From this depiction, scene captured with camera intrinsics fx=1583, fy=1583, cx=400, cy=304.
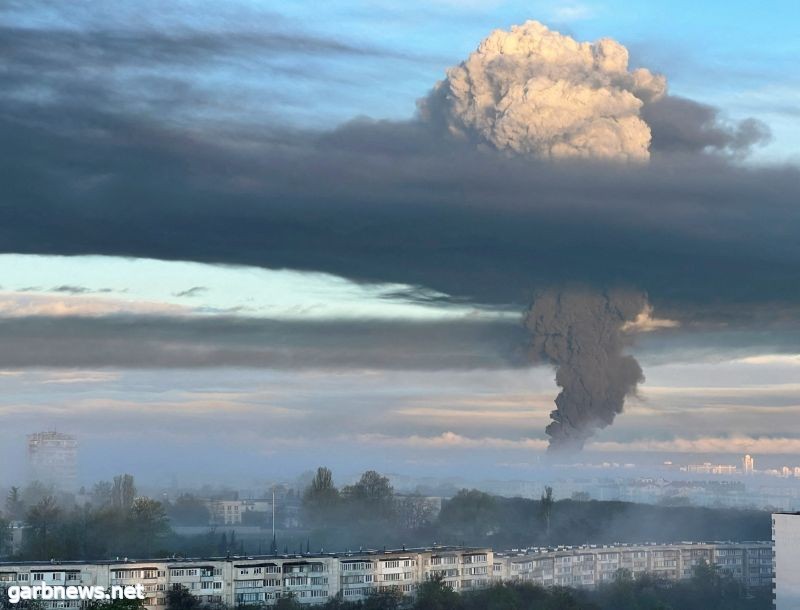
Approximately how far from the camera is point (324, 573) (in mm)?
65688

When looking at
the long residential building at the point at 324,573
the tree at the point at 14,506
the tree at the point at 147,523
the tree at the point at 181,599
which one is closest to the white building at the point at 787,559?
the long residential building at the point at 324,573

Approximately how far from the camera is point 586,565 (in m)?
80.0

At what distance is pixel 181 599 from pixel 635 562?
29.4 m

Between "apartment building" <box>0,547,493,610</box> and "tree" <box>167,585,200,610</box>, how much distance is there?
0.28 metres

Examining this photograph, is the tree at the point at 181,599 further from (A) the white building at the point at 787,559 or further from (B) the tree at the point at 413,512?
(B) the tree at the point at 413,512

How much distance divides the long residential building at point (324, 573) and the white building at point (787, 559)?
13.1m

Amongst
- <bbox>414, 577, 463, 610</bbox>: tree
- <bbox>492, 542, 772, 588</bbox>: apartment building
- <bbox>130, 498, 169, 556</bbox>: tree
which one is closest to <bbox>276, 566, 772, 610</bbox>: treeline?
<bbox>414, 577, 463, 610</bbox>: tree

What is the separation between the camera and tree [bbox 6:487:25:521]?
334 ft

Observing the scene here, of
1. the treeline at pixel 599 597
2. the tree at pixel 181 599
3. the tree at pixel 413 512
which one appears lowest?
the treeline at pixel 599 597

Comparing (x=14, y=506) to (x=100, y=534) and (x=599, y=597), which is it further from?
(x=599, y=597)

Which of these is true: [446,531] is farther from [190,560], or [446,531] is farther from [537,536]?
[190,560]

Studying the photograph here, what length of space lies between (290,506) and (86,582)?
56.4 metres

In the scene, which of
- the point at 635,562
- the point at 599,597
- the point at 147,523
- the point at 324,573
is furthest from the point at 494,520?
the point at 324,573

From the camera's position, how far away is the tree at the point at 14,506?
101794 mm
